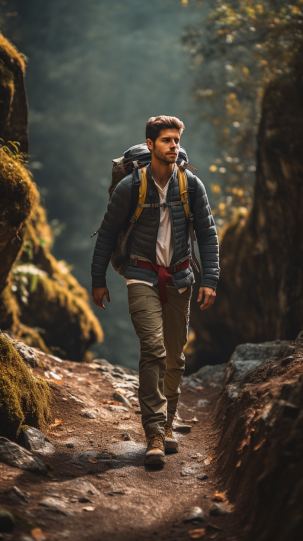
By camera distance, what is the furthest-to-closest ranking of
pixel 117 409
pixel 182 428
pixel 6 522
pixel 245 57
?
1. pixel 245 57
2. pixel 117 409
3. pixel 182 428
4. pixel 6 522

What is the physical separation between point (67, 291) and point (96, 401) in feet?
20.9

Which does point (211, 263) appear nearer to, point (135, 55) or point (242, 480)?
point (242, 480)

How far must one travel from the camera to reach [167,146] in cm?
428

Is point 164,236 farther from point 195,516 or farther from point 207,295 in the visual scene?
point 195,516

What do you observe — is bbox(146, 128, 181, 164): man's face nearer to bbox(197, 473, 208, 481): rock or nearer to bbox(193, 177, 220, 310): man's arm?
bbox(193, 177, 220, 310): man's arm

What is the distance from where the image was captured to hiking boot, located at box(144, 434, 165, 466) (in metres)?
3.92

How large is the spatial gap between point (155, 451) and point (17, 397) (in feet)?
4.50

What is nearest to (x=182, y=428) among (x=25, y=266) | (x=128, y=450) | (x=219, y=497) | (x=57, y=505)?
(x=128, y=450)

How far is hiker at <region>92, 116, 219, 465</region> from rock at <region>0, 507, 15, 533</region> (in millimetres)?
1822

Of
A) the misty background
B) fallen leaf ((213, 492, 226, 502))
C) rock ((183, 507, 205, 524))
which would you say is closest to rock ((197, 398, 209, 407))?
fallen leaf ((213, 492, 226, 502))

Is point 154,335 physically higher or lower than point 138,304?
lower

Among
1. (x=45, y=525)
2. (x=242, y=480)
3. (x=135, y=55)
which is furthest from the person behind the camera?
(x=135, y=55)

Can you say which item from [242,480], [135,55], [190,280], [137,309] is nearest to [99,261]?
[137,309]

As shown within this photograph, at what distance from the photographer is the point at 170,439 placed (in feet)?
14.7
